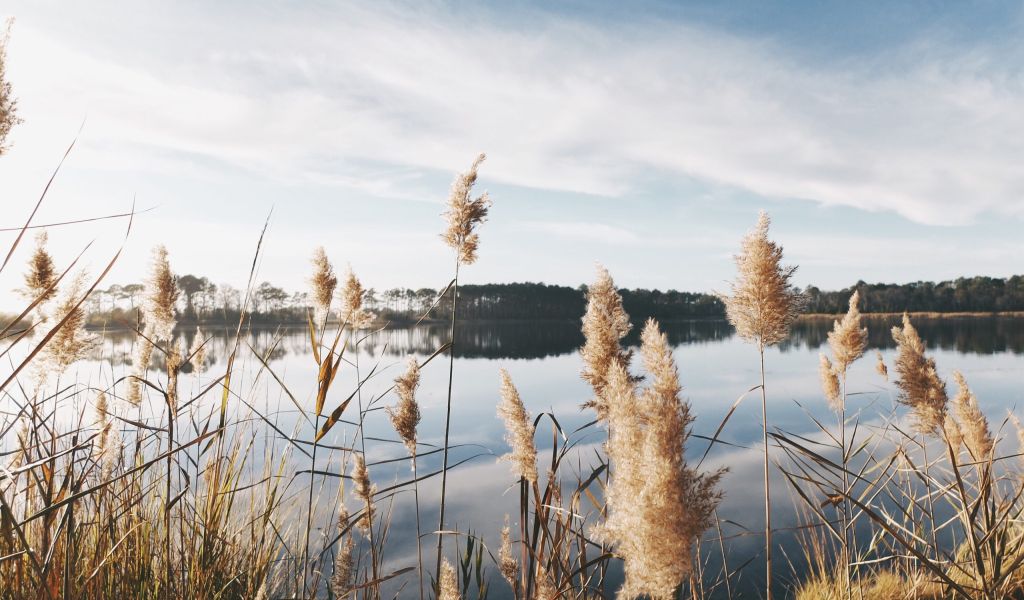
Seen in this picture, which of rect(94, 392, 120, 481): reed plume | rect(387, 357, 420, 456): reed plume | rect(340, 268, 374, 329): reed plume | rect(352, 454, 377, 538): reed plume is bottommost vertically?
rect(352, 454, 377, 538): reed plume

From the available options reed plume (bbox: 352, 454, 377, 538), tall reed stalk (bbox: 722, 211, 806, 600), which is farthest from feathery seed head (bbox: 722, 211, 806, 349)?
reed plume (bbox: 352, 454, 377, 538)

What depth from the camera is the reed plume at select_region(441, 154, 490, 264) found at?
9.53 ft

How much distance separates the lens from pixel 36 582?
214 cm

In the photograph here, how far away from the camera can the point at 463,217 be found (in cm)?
290

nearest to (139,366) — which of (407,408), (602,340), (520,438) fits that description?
(407,408)

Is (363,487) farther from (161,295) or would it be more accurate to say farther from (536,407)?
(536,407)

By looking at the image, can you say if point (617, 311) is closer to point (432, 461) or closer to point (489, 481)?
point (489, 481)

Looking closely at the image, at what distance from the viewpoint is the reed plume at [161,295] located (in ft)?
9.21

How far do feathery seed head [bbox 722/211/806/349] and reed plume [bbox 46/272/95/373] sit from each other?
3.08 meters

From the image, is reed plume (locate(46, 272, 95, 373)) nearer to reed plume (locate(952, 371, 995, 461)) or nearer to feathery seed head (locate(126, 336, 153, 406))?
feathery seed head (locate(126, 336, 153, 406))

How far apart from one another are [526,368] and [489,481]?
2167cm

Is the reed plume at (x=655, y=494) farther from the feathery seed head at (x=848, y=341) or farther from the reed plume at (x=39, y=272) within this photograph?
the feathery seed head at (x=848, y=341)

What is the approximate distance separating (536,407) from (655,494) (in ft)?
59.6

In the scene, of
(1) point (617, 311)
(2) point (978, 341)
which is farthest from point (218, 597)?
(2) point (978, 341)
